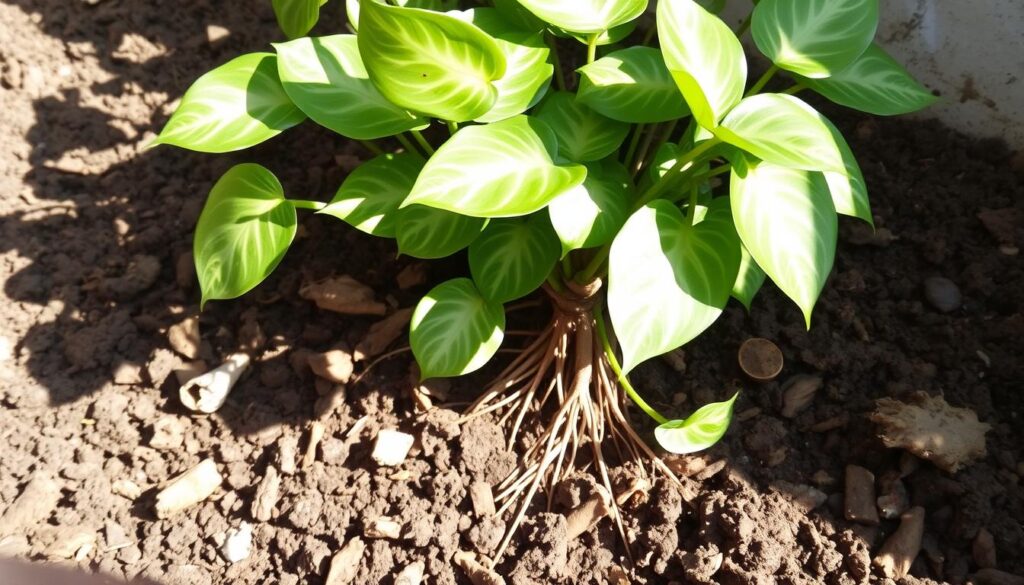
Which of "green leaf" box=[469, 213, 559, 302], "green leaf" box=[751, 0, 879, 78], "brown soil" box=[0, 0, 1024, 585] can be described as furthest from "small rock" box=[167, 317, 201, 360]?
"green leaf" box=[751, 0, 879, 78]

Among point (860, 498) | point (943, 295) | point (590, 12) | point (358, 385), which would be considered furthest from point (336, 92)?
point (943, 295)

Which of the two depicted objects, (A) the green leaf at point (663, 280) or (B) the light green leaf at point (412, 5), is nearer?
(A) the green leaf at point (663, 280)

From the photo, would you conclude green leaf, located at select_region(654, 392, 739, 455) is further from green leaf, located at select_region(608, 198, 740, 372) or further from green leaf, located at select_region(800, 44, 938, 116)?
green leaf, located at select_region(800, 44, 938, 116)

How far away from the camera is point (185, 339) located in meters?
1.31

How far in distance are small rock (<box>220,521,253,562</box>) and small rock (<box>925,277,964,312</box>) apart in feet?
4.03

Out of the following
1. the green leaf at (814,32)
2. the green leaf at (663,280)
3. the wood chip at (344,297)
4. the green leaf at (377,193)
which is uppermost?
the green leaf at (814,32)

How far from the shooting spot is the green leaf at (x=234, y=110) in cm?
107

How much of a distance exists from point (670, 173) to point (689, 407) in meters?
0.44

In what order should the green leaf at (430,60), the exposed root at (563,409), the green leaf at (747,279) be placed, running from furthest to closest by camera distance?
A: the exposed root at (563,409), the green leaf at (747,279), the green leaf at (430,60)

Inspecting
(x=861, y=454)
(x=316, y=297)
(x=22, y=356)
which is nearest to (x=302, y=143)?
(x=316, y=297)

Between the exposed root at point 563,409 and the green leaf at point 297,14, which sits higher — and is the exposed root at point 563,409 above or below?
below

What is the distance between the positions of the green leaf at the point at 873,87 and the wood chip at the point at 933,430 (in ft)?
1.52

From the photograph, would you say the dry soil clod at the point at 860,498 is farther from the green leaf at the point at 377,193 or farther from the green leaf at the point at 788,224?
the green leaf at the point at 377,193

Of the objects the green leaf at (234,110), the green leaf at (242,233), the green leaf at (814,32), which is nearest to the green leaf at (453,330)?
the green leaf at (242,233)
